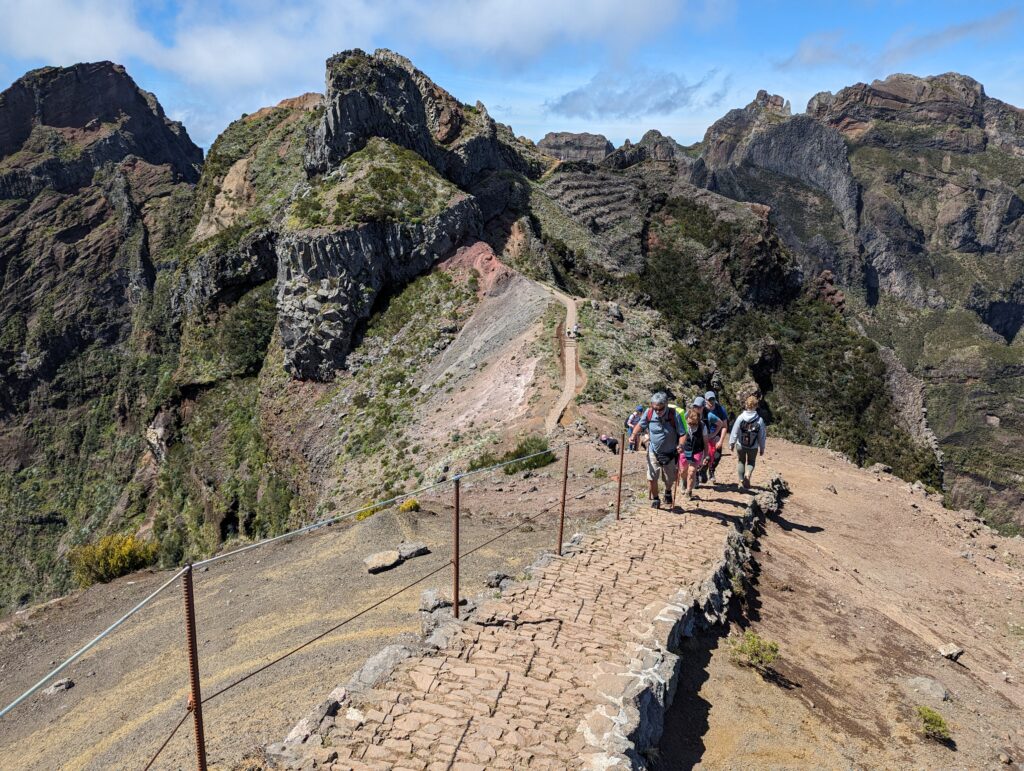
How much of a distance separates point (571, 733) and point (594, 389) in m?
21.5

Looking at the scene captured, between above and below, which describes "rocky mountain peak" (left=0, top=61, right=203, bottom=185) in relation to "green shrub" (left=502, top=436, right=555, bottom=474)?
above

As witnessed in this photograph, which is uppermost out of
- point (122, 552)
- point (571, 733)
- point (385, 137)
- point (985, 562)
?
point (385, 137)

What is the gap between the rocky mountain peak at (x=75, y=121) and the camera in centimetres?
11400

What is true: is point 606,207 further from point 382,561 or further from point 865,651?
point 865,651

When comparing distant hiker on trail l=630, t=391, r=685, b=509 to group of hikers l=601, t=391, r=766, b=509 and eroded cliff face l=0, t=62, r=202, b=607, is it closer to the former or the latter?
group of hikers l=601, t=391, r=766, b=509

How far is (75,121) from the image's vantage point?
125812mm

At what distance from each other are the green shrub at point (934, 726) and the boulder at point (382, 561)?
401 inches

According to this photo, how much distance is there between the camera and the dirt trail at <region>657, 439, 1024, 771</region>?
273 inches

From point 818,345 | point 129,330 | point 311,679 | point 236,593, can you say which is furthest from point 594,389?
point 129,330

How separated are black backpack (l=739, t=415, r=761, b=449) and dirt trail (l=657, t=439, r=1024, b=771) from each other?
2087mm

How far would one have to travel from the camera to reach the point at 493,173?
7194 centimetres

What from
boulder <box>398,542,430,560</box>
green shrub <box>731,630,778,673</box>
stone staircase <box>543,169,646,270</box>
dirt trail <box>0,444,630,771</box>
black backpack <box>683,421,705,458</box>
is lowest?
dirt trail <box>0,444,630,771</box>

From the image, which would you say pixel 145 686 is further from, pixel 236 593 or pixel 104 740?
pixel 236 593

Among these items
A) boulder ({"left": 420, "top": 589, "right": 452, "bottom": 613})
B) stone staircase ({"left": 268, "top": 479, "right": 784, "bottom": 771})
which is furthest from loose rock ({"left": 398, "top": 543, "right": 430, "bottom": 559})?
boulder ({"left": 420, "top": 589, "right": 452, "bottom": 613})
